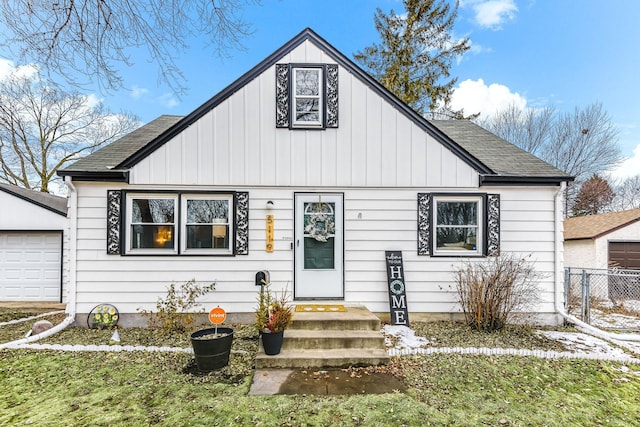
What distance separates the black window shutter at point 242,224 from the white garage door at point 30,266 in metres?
6.15

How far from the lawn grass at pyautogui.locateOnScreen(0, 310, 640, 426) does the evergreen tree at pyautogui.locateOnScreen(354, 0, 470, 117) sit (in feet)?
40.2

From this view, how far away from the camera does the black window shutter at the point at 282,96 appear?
572 cm

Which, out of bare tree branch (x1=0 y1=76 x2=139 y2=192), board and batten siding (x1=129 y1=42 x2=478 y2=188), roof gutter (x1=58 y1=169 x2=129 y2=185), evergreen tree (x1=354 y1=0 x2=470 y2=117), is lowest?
roof gutter (x1=58 y1=169 x2=129 y2=185)

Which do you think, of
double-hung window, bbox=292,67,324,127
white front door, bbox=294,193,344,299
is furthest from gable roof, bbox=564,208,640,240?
double-hung window, bbox=292,67,324,127

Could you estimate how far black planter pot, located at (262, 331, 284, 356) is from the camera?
13.0ft

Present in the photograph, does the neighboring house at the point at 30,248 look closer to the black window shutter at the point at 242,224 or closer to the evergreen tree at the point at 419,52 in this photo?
the black window shutter at the point at 242,224

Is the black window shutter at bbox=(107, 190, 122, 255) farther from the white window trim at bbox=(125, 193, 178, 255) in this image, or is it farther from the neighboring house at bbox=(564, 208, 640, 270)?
the neighboring house at bbox=(564, 208, 640, 270)

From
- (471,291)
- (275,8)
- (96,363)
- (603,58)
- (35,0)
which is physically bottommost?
(96,363)

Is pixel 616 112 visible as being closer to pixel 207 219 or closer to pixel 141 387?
pixel 207 219

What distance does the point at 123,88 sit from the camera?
11.8 feet

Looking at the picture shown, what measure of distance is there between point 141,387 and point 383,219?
14.3 feet

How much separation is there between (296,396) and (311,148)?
4012mm

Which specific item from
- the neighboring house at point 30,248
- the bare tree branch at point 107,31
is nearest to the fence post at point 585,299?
the bare tree branch at point 107,31

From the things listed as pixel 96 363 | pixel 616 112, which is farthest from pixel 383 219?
pixel 616 112
